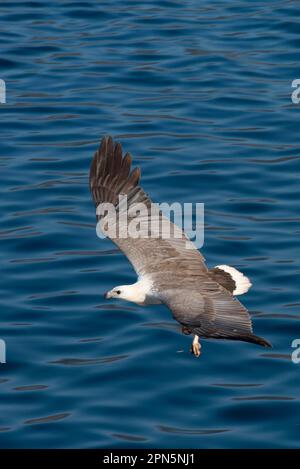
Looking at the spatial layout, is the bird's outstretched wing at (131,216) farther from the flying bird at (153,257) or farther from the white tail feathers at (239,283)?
the white tail feathers at (239,283)

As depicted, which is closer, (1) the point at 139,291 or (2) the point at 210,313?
(2) the point at 210,313

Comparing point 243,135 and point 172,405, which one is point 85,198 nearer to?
point 243,135

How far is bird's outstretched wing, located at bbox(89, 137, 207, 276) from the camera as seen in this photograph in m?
13.9

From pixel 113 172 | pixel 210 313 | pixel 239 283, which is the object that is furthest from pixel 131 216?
pixel 210 313

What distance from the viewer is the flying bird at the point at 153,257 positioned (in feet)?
42.3

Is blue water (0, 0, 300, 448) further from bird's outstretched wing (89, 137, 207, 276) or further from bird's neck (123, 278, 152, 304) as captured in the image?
bird's outstretched wing (89, 137, 207, 276)

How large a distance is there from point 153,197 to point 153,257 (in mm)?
4799

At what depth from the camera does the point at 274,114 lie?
21641 millimetres

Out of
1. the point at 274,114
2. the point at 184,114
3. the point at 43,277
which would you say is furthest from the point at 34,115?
the point at 43,277

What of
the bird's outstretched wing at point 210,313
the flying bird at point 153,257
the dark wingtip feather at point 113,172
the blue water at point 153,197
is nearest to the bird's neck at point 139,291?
the flying bird at point 153,257

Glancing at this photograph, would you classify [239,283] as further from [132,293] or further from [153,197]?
[153,197]

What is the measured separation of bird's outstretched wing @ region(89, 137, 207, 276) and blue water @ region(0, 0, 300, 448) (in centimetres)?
150

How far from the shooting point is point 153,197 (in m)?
18.6
